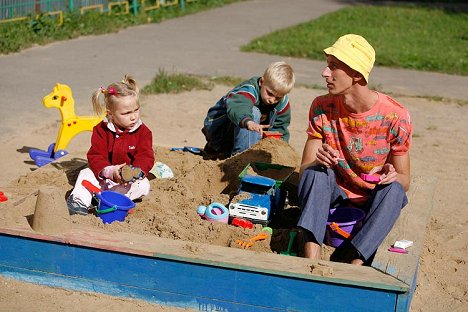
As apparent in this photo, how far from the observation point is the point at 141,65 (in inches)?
378

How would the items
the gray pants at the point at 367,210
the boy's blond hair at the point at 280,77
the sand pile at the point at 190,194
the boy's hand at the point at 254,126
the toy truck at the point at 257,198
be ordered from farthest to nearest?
the boy's blond hair at the point at 280,77, the boy's hand at the point at 254,126, the toy truck at the point at 257,198, the sand pile at the point at 190,194, the gray pants at the point at 367,210

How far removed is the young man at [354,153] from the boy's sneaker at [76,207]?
115cm

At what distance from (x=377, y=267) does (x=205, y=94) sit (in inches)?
192

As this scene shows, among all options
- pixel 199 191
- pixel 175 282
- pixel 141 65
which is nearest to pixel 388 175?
pixel 175 282

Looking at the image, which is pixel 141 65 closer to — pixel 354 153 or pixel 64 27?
pixel 64 27

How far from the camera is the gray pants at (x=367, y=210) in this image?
374 centimetres

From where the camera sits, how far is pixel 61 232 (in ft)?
12.2

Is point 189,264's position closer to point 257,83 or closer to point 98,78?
point 257,83

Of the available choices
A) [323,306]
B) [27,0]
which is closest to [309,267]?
[323,306]

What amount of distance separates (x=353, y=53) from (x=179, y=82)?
4760 mm

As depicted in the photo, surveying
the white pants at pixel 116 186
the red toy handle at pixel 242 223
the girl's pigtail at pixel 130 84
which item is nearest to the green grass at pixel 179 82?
the girl's pigtail at pixel 130 84

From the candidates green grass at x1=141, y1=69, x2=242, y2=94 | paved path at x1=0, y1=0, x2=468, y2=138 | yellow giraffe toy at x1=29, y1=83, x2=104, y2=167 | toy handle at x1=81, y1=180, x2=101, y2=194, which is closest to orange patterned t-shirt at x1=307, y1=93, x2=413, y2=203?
toy handle at x1=81, y1=180, x2=101, y2=194

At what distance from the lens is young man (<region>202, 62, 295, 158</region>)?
16.4 feet

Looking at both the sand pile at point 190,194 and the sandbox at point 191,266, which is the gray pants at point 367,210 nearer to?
the sandbox at point 191,266
